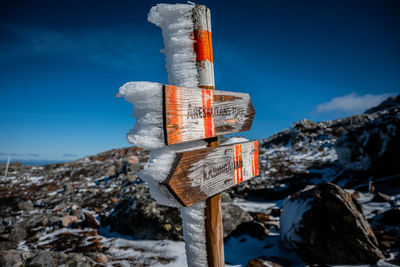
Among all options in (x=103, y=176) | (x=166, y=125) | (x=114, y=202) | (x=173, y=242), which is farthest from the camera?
(x=103, y=176)

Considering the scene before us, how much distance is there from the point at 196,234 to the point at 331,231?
281cm

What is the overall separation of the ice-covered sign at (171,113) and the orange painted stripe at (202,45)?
381 mm

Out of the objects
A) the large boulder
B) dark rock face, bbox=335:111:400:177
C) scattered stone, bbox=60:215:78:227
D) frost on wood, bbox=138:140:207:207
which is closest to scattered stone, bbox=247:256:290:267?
the large boulder

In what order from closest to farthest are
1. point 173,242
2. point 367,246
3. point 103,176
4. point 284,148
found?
1. point 367,246
2. point 173,242
3. point 103,176
4. point 284,148

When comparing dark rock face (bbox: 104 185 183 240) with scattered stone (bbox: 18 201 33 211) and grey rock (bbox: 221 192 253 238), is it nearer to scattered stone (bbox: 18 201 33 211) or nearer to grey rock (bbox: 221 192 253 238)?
grey rock (bbox: 221 192 253 238)

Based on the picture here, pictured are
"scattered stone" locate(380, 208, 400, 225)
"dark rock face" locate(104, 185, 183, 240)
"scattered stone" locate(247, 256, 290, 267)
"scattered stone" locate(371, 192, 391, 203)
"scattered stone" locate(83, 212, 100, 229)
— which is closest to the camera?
"scattered stone" locate(247, 256, 290, 267)

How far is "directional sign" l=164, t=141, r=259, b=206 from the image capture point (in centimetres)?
127

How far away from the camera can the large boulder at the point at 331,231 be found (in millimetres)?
2951

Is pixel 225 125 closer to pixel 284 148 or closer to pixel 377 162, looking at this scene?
pixel 377 162

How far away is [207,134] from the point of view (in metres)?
1.59

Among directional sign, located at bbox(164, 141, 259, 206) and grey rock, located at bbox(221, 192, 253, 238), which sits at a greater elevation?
directional sign, located at bbox(164, 141, 259, 206)

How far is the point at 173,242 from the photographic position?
4.47 m

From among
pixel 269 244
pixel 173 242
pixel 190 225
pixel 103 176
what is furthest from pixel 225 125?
pixel 103 176

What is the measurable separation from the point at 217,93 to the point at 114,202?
8775mm
